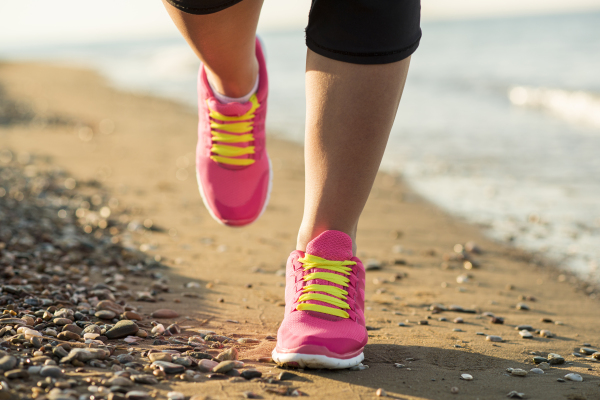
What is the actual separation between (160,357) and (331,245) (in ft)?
2.06

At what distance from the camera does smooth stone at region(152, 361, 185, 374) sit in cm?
161

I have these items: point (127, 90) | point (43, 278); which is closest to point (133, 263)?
point (43, 278)

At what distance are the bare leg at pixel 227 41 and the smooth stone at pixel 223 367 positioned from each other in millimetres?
1053

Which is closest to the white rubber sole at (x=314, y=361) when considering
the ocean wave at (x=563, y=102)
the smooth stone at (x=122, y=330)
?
the smooth stone at (x=122, y=330)

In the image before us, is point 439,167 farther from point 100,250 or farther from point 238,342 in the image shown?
point 238,342

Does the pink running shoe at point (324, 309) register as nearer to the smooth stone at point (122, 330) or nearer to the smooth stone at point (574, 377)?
the smooth stone at point (122, 330)

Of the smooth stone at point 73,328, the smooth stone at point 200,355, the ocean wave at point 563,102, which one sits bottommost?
the smooth stone at point 200,355

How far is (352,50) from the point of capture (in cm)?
158

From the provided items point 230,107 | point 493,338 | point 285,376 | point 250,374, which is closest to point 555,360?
point 493,338

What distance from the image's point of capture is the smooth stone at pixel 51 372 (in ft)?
4.87

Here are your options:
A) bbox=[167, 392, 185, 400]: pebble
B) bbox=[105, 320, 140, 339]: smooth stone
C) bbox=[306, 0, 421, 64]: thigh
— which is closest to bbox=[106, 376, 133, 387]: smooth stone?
bbox=[167, 392, 185, 400]: pebble

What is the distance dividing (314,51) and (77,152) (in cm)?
504

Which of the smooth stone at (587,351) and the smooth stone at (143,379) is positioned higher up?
the smooth stone at (587,351)

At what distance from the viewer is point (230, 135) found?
2.29 m
